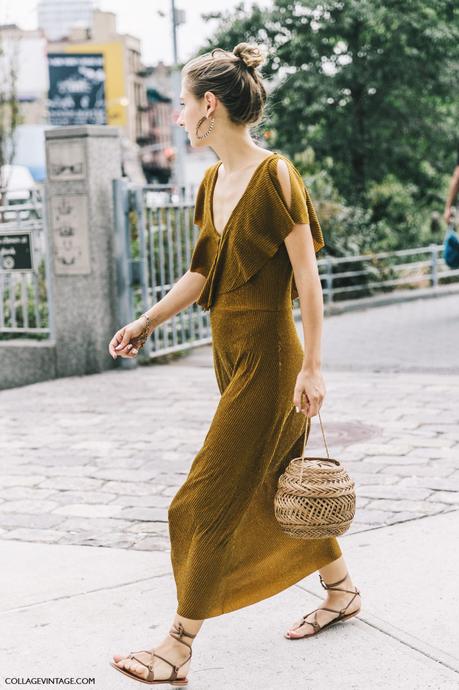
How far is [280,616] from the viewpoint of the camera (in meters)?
3.66

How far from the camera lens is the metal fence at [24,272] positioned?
1011 centimetres

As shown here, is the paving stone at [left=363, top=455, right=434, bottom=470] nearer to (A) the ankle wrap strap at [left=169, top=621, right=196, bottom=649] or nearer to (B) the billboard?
(A) the ankle wrap strap at [left=169, top=621, right=196, bottom=649]

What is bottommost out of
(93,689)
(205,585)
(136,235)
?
(93,689)

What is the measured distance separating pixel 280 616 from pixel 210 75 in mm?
1891

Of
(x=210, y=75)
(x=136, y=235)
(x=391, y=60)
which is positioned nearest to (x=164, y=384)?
(x=136, y=235)

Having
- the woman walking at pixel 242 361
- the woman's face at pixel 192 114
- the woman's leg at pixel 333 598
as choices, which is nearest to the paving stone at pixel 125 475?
the woman's leg at pixel 333 598

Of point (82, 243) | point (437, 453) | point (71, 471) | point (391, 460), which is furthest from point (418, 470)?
point (82, 243)

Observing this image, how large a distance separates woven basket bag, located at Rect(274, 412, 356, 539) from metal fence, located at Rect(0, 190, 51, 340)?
23.3ft

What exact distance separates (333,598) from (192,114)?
5.58ft

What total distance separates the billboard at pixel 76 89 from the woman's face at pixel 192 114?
151 feet

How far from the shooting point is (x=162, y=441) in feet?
22.4

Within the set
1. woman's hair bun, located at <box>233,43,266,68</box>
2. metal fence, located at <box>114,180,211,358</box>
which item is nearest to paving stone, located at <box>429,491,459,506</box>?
woman's hair bun, located at <box>233,43,266,68</box>

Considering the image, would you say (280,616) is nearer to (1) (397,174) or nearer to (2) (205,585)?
(2) (205,585)

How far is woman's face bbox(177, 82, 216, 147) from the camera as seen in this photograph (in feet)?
10.5
